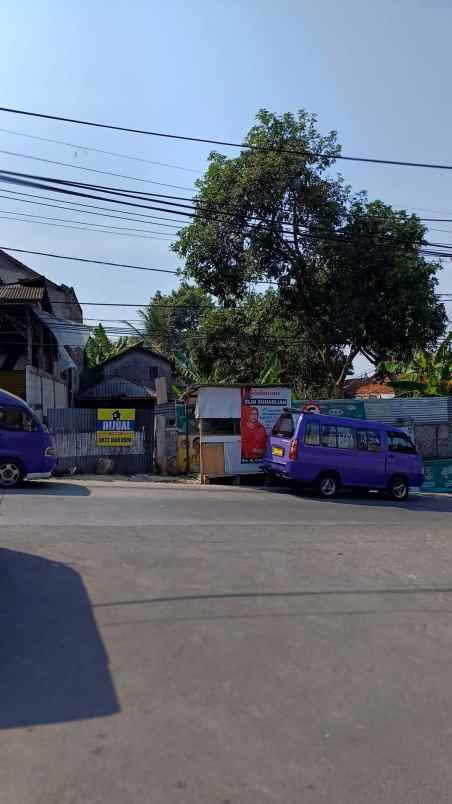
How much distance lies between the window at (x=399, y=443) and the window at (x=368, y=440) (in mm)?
441

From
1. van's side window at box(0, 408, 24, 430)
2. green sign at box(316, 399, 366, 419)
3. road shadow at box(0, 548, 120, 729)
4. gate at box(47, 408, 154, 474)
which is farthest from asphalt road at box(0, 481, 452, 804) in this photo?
gate at box(47, 408, 154, 474)

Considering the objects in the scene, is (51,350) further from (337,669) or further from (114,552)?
(337,669)

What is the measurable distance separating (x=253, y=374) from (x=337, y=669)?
23379mm

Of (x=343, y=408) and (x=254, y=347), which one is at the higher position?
(x=254, y=347)

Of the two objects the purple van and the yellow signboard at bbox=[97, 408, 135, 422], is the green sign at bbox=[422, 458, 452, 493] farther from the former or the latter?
the yellow signboard at bbox=[97, 408, 135, 422]

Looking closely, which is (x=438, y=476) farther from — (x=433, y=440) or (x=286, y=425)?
(x=286, y=425)

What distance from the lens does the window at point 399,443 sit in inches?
708

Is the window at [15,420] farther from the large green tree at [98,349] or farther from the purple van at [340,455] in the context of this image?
the large green tree at [98,349]

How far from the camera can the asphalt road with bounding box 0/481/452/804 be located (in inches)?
140

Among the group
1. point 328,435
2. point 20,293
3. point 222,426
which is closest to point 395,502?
point 328,435

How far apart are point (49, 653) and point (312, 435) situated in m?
12.0

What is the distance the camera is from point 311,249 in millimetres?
24547

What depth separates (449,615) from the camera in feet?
22.5

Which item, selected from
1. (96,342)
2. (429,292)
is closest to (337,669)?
(429,292)
